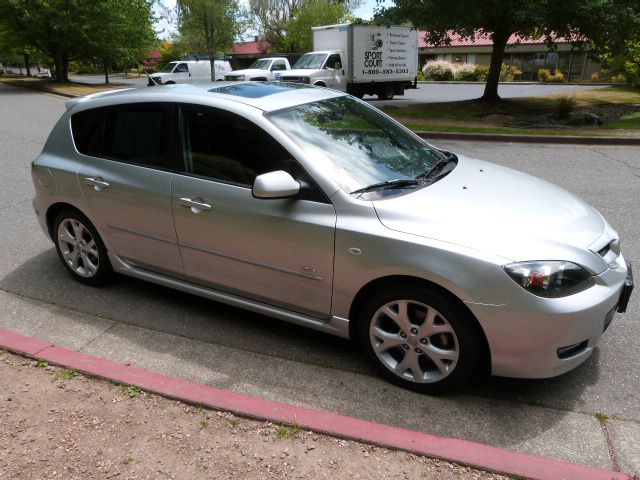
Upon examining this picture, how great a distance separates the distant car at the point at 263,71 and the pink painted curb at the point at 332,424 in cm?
2344

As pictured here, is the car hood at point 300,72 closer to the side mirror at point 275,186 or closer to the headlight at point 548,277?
the side mirror at point 275,186

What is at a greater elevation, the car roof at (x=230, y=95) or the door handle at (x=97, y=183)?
the car roof at (x=230, y=95)

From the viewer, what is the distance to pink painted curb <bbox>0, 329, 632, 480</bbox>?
96.2 inches

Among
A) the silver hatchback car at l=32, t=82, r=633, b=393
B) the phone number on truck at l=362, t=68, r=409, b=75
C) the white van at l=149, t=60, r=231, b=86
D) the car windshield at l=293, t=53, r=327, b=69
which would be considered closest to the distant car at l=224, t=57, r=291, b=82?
the car windshield at l=293, t=53, r=327, b=69

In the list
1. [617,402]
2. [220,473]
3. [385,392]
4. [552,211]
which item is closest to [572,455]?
[617,402]

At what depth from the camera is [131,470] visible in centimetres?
248

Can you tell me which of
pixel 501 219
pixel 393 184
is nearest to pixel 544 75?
pixel 393 184

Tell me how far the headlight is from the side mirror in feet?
4.13

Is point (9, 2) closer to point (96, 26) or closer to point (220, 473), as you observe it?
point (96, 26)

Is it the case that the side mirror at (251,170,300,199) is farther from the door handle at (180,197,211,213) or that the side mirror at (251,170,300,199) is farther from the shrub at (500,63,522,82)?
the shrub at (500,63,522,82)

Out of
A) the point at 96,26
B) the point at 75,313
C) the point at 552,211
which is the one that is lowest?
the point at 75,313

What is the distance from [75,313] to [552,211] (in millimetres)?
3504

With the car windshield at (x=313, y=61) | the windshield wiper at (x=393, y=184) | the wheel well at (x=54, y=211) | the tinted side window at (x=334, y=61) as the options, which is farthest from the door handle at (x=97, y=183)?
the tinted side window at (x=334, y=61)

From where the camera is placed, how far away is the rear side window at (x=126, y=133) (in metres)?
3.78
